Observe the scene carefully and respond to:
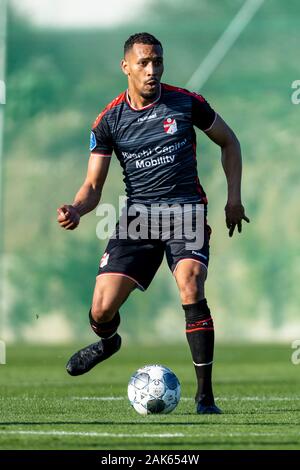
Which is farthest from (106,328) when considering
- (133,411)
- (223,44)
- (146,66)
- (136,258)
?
(223,44)

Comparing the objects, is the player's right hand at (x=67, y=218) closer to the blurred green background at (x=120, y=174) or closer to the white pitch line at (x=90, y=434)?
the white pitch line at (x=90, y=434)

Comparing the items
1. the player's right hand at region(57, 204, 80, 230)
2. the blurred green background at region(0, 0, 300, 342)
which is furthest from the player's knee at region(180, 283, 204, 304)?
the blurred green background at region(0, 0, 300, 342)

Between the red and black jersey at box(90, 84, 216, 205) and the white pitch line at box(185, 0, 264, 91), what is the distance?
33.6 feet

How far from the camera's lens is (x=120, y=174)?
60.1ft

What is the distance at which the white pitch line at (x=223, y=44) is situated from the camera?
18.3m

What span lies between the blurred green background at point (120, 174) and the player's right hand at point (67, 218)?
1019 centimetres

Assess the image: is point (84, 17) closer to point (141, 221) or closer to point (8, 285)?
point (8, 285)

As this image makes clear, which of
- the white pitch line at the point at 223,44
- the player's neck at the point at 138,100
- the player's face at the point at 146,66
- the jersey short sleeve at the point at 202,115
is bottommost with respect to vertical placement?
the jersey short sleeve at the point at 202,115

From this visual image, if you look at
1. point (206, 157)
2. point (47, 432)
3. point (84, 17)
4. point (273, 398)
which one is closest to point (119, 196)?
point (206, 157)

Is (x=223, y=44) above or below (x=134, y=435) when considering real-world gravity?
above

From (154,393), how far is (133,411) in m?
0.44

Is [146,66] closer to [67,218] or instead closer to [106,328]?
[67,218]

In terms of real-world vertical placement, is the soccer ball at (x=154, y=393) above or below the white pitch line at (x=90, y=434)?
above

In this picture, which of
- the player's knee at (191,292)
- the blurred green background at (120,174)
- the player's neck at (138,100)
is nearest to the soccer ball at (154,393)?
the player's knee at (191,292)
